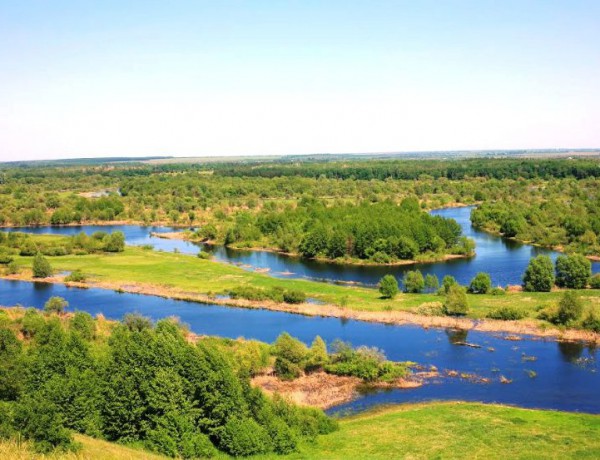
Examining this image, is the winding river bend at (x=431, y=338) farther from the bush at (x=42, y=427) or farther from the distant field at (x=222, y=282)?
the bush at (x=42, y=427)

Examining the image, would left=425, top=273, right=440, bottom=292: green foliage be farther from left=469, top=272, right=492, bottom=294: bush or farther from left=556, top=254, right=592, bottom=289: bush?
left=556, top=254, right=592, bottom=289: bush

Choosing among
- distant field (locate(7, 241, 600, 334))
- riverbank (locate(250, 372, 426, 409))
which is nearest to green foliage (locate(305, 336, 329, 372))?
riverbank (locate(250, 372, 426, 409))

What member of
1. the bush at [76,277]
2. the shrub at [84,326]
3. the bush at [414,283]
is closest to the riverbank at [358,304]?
the bush at [76,277]

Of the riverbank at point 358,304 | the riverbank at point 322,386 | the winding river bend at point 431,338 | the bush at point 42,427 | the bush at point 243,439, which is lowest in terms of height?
the riverbank at point 322,386

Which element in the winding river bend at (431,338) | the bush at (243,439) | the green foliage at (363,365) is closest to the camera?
the bush at (243,439)

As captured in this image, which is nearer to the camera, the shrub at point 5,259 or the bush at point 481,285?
the bush at point 481,285

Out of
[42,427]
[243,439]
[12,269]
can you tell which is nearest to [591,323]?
[243,439]

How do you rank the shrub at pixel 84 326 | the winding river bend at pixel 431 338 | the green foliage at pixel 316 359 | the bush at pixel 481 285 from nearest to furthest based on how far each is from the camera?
the winding river bend at pixel 431 338
the green foliage at pixel 316 359
the shrub at pixel 84 326
the bush at pixel 481 285
